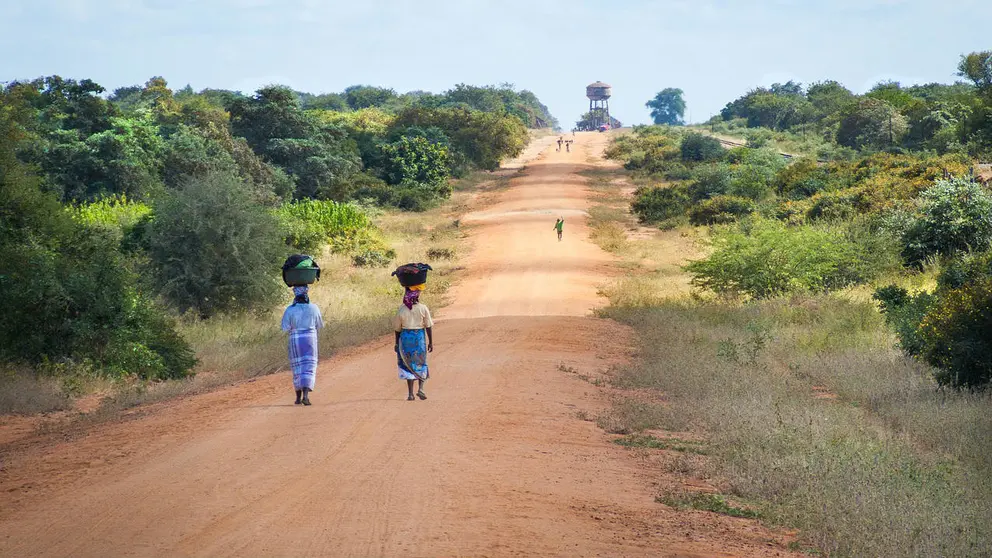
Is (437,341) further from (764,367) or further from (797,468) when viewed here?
(797,468)

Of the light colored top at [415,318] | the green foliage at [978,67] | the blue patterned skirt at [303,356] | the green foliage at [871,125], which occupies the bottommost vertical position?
the blue patterned skirt at [303,356]

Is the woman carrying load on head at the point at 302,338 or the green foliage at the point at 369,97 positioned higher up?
the green foliage at the point at 369,97

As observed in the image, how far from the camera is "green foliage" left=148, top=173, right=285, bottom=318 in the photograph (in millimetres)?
23705

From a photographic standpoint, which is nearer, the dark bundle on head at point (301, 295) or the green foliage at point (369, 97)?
the dark bundle on head at point (301, 295)

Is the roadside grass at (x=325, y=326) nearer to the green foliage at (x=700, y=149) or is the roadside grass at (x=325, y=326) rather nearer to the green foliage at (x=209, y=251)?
the green foliage at (x=209, y=251)

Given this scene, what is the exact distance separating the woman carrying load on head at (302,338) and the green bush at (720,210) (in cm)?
2783

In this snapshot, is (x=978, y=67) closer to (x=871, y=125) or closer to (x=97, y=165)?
(x=871, y=125)

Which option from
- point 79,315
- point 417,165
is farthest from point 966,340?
point 417,165

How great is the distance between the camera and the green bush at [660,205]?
4347 centimetres

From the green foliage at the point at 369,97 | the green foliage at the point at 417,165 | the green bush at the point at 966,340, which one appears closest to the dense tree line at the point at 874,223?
the green bush at the point at 966,340

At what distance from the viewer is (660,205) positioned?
146 feet

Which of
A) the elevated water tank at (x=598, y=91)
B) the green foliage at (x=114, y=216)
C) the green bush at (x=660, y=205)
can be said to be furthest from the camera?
the elevated water tank at (x=598, y=91)

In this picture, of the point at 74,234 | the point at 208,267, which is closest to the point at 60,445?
the point at 74,234

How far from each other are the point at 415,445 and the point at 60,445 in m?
4.26
